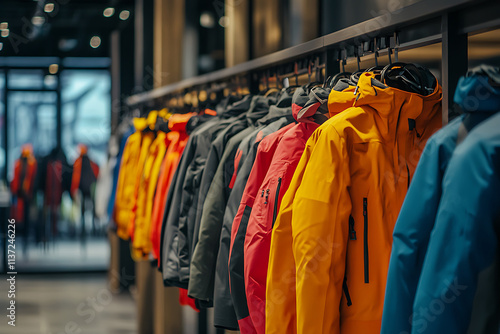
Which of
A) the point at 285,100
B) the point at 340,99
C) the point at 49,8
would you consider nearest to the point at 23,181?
the point at 49,8

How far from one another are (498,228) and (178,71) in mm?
4363

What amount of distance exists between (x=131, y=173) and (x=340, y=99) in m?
3.49

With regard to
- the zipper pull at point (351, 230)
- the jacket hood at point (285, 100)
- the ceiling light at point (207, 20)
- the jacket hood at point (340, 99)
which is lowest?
the zipper pull at point (351, 230)

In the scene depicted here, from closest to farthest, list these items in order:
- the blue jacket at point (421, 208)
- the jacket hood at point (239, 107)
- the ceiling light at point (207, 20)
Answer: the blue jacket at point (421, 208)
the jacket hood at point (239, 107)
the ceiling light at point (207, 20)

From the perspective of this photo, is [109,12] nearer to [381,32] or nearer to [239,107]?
[239,107]

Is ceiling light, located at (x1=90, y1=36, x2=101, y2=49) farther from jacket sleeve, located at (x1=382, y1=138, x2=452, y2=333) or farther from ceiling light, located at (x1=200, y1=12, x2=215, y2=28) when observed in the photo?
jacket sleeve, located at (x1=382, y1=138, x2=452, y2=333)

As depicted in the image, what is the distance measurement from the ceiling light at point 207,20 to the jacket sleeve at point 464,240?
6.84 meters

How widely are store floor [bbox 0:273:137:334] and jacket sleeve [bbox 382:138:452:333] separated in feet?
14.6

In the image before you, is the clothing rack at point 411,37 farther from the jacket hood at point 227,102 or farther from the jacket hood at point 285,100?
the jacket hood at point 227,102

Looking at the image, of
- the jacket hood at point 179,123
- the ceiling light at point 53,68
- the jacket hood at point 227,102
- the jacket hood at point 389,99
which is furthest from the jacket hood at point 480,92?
the ceiling light at point 53,68

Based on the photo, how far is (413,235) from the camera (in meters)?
1.42

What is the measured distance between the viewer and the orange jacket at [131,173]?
4.71 metres

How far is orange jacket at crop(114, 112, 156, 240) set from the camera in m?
4.71

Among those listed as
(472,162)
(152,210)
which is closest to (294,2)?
(152,210)
